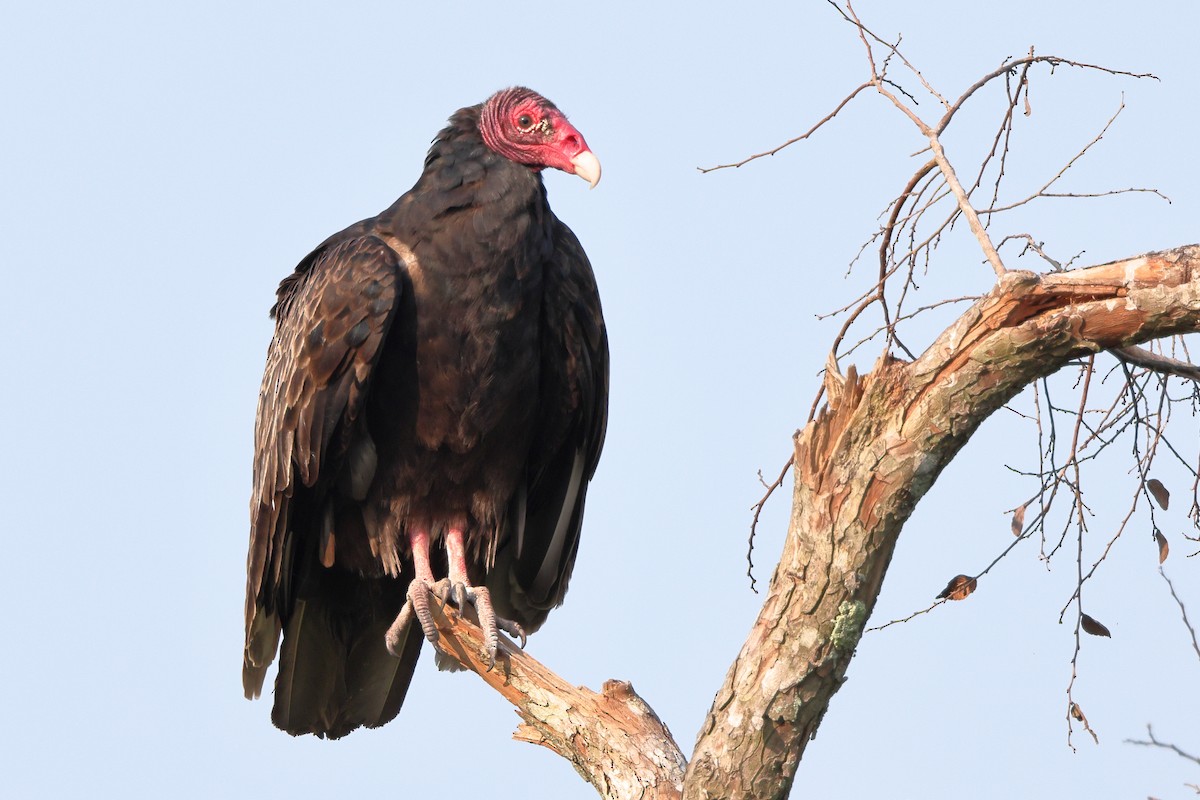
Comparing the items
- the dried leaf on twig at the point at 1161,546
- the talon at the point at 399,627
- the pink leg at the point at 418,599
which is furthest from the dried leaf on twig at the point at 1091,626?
the talon at the point at 399,627

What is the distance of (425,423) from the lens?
14.1ft

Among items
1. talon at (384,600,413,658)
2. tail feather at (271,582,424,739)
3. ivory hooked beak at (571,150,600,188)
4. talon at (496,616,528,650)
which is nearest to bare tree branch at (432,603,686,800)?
talon at (496,616,528,650)

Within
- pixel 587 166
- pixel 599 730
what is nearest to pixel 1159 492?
pixel 599 730

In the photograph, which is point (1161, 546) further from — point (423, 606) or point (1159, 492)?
point (423, 606)

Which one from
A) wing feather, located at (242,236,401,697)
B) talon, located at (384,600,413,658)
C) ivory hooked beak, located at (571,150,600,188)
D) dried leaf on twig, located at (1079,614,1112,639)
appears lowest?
dried leaf on twig, located at (1079,614,1112,639)

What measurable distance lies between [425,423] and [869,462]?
70.4 inches

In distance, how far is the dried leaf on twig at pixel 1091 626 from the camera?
3.09 m

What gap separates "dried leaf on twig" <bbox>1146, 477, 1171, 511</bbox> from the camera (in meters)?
3.04

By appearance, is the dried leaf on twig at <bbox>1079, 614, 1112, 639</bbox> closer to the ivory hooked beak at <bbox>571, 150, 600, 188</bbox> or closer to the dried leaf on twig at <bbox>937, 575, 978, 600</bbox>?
the dried leaf on twig at <bbox>937, 575, 978, 600</bbox>

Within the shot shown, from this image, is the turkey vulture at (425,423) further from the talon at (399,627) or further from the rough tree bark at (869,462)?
the rough tree bark at (869,462)

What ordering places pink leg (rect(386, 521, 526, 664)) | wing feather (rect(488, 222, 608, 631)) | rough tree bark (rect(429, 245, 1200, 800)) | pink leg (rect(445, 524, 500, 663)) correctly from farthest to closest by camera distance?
wing feather (rect(488, 222, 608, 631))
pink leg (rect(386, 521, 526, 664))
pink leg (rect(445, 524, 500, 663))
rough tree bark (rect(429, 245, 1200, 800))

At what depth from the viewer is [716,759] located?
306cm

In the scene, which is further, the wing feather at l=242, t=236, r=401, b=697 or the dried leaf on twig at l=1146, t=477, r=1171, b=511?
the wing feather at l=242, t=236, r=401, b=697

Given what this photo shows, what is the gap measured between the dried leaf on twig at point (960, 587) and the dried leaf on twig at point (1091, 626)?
24 cm
